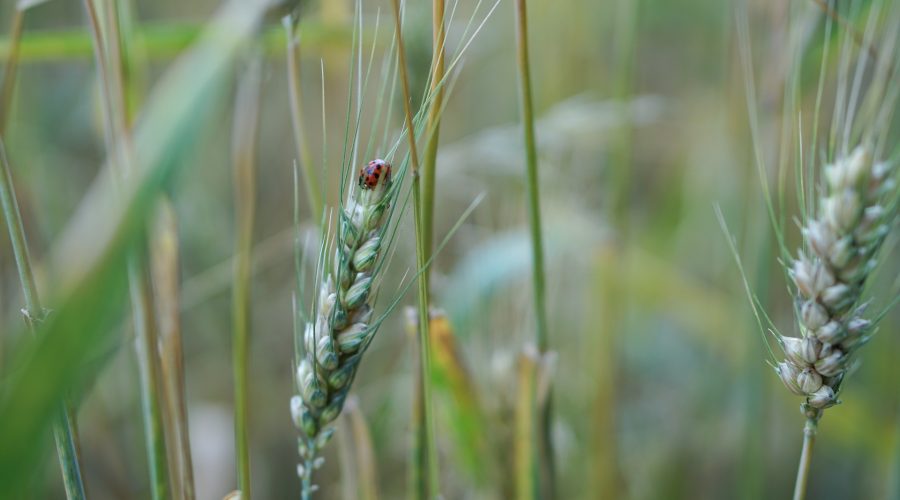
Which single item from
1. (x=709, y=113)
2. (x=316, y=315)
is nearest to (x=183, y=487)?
(x=316, y=315)

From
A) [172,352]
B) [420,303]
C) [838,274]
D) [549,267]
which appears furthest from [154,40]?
[549,267]

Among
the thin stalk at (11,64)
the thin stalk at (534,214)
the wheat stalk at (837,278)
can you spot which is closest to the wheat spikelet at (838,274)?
the wheat stalk at (837,278)

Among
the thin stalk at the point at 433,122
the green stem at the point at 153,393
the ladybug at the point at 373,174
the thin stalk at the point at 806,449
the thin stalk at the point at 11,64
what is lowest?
the thin stalk at the point at 806,449

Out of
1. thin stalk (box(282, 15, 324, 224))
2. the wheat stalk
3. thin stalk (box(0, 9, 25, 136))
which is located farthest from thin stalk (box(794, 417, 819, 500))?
thin stalk (box(0, 9, 25, 136))

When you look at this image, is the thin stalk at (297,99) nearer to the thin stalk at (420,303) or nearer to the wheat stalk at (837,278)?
the thin stalk at (420,303)

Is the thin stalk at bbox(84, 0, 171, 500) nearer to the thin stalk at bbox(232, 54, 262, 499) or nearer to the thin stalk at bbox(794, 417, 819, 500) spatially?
the thin stalk at bbox(232, 54, 262, 499)

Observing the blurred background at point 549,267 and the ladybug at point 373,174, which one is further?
the blurred background at point 549,267

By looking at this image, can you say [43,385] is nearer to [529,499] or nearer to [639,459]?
[529,499]

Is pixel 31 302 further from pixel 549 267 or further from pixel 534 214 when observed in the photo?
pixel 549 267
